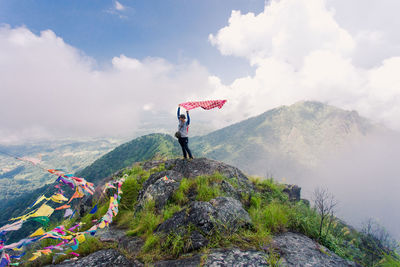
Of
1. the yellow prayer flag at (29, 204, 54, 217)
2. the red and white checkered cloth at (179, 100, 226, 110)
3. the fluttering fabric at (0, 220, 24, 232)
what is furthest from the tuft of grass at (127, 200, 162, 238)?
the red and white checkered cloth at (179, 100, 226, 110)

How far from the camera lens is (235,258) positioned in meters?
4.00

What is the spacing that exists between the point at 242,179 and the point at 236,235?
5.61 m

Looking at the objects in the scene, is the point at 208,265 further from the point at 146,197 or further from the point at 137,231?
the point at 146,197

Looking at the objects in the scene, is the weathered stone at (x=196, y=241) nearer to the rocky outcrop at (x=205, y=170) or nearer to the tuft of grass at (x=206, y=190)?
the tuft of grass at (x=206, y=190)

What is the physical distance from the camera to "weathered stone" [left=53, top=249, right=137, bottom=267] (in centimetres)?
390

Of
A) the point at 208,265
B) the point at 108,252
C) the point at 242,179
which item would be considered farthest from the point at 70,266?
the point at 242,179

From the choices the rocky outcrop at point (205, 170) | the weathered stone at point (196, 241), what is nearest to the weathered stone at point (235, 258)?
the weathered stone at point (196, 241)

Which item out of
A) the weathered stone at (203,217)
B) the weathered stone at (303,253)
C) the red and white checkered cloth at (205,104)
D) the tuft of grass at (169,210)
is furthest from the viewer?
the red and white checkered cloth at (205,104)

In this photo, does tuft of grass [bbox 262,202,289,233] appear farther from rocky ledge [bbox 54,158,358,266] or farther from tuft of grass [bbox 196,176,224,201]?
tuft of grass [bbox 196,176,224,201]

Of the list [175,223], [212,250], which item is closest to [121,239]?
[175,223]

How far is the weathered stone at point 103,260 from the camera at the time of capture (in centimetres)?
390

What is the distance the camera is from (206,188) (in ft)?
23.9

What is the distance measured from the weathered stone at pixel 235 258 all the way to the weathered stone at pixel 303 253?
0.57 m

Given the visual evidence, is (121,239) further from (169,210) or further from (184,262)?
(184,262)
